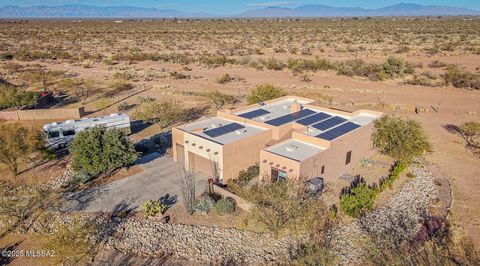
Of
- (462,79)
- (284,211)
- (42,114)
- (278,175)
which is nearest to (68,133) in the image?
(42,114)

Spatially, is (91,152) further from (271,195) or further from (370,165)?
(370,165)

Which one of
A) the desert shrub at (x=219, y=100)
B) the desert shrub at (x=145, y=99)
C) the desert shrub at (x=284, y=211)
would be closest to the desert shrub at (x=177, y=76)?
the desert shrub at (x=145, y=99)

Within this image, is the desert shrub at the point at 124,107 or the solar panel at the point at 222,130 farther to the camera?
→ the desert shrub at the point at 124,107

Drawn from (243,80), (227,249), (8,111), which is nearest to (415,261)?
(227,249)

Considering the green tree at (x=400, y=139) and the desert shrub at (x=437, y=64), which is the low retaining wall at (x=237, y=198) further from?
the desert shrub at (x=437, y=64)

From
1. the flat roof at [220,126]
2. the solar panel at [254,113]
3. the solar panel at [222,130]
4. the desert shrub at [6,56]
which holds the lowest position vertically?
the flat roof at [220,126]

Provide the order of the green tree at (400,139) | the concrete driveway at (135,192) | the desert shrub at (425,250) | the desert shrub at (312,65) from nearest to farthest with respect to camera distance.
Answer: the desert shrub at (425,250) → the concrete driveway at (135,192) → the green tree at (400,139) → the desert shrub at (312,65)

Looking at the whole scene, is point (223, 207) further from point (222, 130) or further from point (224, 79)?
point (224, 79)

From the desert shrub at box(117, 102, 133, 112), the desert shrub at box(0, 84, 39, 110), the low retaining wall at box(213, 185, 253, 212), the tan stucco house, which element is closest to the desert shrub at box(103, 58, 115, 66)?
the desert shrub at box(0, 84, 39, 110)
